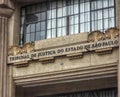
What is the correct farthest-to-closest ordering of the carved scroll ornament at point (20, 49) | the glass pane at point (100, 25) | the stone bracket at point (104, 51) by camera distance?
the carved scroll ornament at point (20, 49) < the glass pane at point (100, 25) < the stone bracket at point (104, 51)

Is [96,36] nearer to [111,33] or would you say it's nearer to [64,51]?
[111,33]

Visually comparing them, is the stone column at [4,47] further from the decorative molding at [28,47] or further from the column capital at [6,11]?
the decorative molding at [28,47]

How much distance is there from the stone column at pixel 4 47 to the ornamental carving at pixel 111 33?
6.54m

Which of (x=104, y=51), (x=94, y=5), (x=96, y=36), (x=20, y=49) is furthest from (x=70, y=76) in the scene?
(x=94, y=5)

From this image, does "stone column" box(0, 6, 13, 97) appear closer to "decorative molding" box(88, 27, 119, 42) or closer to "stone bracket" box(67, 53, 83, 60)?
"stone bracket" box(67, 53, 83, 60)

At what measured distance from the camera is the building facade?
2672cm

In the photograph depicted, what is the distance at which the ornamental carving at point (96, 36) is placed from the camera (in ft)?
87.6

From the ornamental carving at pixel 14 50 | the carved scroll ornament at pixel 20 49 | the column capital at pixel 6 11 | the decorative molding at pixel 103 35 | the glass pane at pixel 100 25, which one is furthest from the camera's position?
the column capital at pixel 6 11

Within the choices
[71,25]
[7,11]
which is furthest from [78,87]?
[7,11]

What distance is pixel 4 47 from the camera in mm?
29375

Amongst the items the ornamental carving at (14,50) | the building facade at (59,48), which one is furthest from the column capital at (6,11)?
the ornamental carving at (14,50)

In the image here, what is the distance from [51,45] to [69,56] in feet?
4.76

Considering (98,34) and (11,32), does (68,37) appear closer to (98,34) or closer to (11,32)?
(98,34)

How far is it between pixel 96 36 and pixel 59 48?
7.54ft
